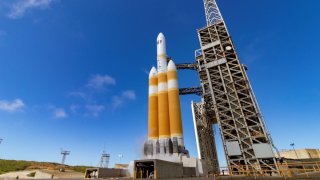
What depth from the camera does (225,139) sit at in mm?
32406

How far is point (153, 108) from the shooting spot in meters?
35.0

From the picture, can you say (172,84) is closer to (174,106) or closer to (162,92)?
(162,92)

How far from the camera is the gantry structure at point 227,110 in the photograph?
29750mm

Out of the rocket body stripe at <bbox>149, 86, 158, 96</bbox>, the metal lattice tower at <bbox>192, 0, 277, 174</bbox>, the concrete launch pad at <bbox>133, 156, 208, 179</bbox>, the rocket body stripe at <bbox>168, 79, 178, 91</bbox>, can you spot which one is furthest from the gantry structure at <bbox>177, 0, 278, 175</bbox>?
the rocket body stripe at <bbox>149, 86, 158, 96</bbox>

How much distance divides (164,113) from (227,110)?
10964 millimetres

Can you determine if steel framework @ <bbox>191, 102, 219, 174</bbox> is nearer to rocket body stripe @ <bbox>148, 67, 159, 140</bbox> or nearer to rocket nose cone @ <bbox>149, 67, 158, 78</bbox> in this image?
rocket body stripe @ <bbox>148, 67, 159, 140</bbox>

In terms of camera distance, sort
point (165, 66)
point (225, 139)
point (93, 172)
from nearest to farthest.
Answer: point (93, 172), point (225, 139), point (165, 66)

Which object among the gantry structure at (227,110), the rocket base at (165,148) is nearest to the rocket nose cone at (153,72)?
the gantry structure at (227,110)

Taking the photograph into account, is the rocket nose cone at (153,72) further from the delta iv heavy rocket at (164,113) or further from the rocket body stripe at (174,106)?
the rocket body stripe at (174,106)

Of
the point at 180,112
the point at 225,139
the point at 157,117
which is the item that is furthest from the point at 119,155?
the point at 225,139

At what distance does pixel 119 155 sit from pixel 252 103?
34.1 metres

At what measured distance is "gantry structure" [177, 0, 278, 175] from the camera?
29.8 m

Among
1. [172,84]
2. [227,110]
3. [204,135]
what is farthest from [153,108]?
[227,110]

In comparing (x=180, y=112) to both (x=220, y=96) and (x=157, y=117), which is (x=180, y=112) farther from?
(x=220, y=96)
